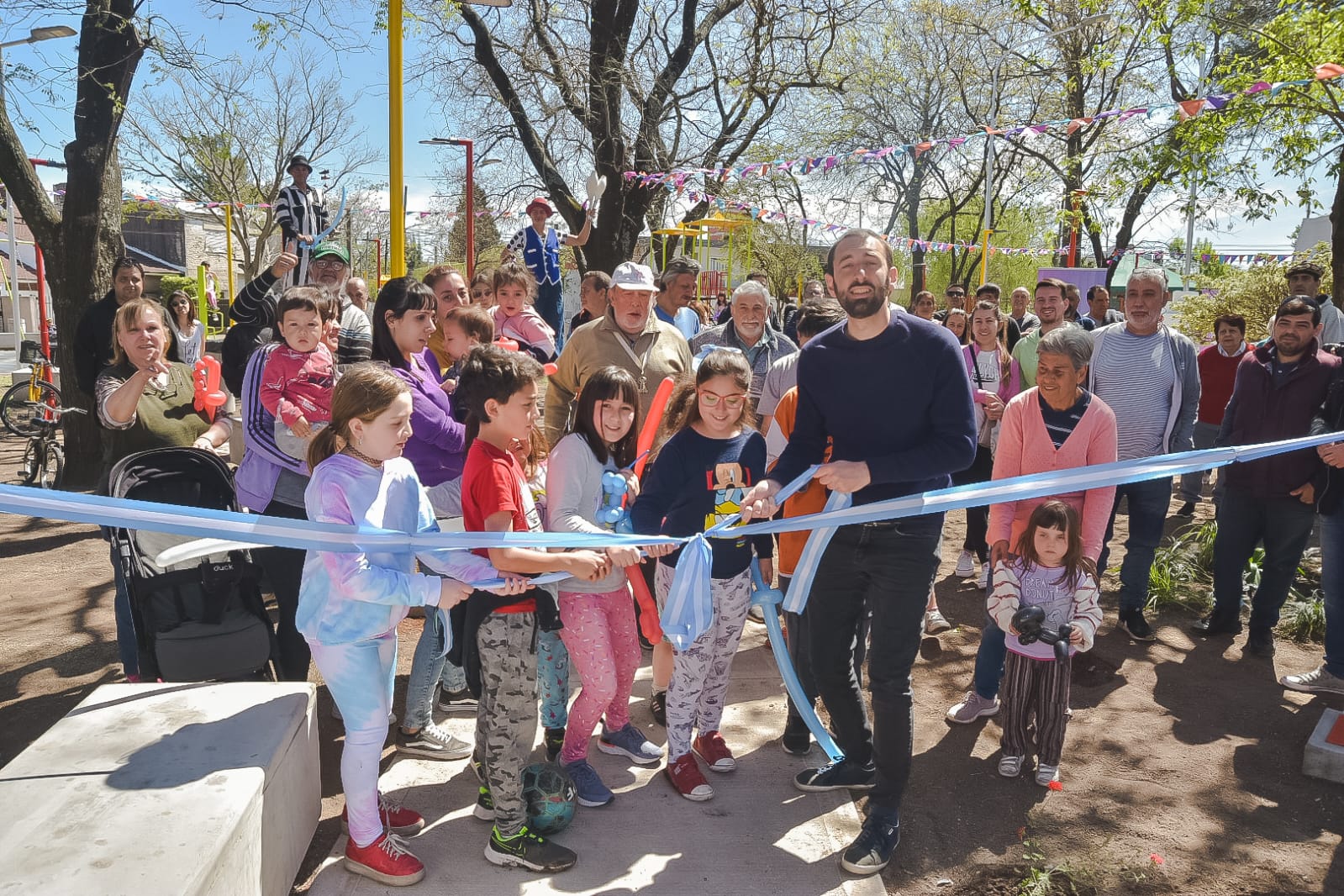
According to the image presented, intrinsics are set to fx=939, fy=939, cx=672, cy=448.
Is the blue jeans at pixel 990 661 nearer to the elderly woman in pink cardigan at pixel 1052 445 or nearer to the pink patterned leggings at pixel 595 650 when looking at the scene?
the elderly woman in pink cardigan at pixel 1052 445

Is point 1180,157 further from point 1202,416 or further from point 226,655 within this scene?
point 226,655

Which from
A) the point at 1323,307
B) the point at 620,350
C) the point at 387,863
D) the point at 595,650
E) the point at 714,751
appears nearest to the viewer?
the point at 387,863

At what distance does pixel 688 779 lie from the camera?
3.78 metres

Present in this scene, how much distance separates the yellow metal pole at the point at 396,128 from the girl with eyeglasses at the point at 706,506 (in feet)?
9.03

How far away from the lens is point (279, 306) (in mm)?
4059

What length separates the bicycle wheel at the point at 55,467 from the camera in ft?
28.7

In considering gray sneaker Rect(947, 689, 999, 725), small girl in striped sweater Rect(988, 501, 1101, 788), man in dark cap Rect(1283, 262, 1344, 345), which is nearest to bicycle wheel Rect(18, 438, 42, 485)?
gray sneaker Rect(947, 689, 999, 725)

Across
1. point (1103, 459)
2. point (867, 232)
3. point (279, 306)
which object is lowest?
point (1103, 459)

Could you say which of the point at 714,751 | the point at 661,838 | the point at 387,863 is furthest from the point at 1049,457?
the point at 387,863

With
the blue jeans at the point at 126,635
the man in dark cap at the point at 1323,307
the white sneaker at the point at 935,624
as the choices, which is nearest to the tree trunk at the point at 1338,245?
the man in dark cap at the point at 1323,307

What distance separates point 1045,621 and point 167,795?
3386 mm

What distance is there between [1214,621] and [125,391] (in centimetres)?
626

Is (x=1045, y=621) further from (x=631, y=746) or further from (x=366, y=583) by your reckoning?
(x=366, y=583)

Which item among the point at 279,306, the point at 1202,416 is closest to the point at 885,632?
the point at 279,306
